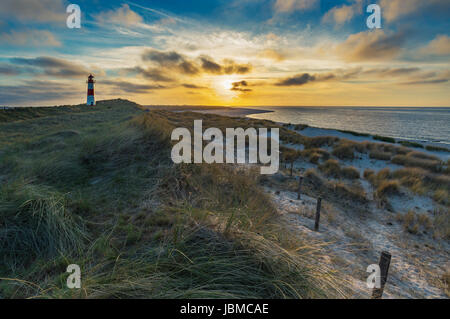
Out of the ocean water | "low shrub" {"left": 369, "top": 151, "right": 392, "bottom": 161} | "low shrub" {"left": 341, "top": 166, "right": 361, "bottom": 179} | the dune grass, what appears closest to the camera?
the dune grass

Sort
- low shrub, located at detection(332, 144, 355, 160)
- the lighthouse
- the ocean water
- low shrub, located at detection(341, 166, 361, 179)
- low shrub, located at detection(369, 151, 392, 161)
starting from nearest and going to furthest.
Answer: low shrub, located at detection(341, 166, 361, 179), low shrub, located at detection(369, 151, 392, 161), low shrub, located at detection(332, 144, 355, 160), the ocean water, the lighthouse

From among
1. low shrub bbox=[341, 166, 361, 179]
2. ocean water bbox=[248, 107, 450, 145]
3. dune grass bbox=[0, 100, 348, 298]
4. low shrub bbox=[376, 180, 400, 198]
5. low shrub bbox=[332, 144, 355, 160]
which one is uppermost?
ocean water bbox=[248, 107, 450, 145]

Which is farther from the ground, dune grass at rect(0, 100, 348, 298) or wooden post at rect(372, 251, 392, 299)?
dune grass at rect(0, 100, 348, 298)

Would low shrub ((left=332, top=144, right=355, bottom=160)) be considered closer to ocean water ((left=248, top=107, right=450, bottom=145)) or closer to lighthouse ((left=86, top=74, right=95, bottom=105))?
ocean water ((left=248, top=107, right=450, bottom=145))

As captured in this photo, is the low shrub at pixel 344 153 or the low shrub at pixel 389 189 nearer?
the low shrub at pixel 389 189

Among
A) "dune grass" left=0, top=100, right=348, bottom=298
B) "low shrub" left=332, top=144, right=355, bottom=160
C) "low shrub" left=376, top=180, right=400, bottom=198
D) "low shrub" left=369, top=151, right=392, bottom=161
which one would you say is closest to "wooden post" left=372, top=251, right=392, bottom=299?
"dune grass" left=0, top=100, right=348, bottom=298

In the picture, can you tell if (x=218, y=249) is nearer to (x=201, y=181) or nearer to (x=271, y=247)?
(x=271, y=247)

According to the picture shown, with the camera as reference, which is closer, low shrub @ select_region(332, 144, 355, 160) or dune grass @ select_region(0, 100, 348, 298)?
dune grass @ select_region(0, 100, 348, 298)

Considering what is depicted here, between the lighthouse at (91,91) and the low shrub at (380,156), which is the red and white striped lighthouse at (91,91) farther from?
the low shrub at (380,156)

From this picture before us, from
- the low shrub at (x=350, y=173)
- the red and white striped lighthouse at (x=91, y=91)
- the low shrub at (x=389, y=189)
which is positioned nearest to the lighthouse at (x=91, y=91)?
the red and white striped lighthouse at (x=91, y=91)

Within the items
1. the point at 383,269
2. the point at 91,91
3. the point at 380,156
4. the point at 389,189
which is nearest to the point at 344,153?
the point at 380,156

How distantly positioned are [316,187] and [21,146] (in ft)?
42.8

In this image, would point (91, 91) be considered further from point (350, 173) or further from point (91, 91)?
point (350, 173)
